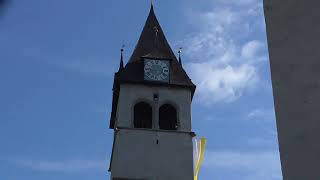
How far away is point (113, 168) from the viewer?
2234cm

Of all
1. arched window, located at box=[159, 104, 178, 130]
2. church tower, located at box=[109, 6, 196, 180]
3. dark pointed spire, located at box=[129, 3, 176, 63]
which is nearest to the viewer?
church tower, located at box=[109, 6, 196, 180]

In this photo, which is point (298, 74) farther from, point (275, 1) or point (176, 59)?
point (176, 59)

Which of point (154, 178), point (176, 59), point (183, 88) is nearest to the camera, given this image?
point (154, 178)

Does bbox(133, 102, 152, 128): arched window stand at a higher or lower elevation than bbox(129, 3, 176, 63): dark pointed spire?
lower

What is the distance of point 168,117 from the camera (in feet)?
77.8

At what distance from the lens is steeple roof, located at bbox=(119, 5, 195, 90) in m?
24.4

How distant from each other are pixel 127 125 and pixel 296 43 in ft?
61.5

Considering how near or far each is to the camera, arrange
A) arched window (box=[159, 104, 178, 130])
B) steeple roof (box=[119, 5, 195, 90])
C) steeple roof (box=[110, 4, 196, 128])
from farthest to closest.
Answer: steeple roof (box=[119, 5, 195, 90]) → steeple roof (box=[110, 4, 196, 128]) → arched window (box=[159, 104, 178, 130])

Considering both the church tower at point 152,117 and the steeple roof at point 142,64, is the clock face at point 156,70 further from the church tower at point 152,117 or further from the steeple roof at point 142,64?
the steeple roof at point 142,64

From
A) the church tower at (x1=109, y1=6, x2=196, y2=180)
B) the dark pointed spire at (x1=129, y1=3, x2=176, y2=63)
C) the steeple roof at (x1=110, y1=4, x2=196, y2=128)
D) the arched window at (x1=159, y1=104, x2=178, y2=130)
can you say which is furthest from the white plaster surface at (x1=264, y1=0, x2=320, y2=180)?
the dark pointed spire at (x1=129, y1=3, x2=176, y2=63)

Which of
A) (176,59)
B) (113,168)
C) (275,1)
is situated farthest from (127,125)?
(275,1)

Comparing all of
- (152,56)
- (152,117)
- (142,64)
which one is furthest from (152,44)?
(152,117)

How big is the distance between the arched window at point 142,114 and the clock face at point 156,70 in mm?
1232

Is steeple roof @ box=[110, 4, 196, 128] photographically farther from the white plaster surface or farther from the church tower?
the white plaster surface
